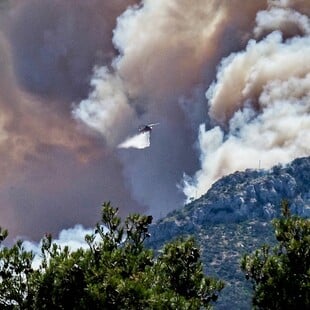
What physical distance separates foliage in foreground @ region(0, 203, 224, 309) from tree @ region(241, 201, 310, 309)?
1257 cm

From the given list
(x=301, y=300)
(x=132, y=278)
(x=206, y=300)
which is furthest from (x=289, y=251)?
(x=132, y=278)

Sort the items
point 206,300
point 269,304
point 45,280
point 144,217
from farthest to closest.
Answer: point 206,300 → point 269,304 → point 144,217 → point 45,280

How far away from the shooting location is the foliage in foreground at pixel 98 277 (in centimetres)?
7281

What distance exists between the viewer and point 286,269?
288 ft

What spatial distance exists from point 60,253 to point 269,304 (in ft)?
98.2

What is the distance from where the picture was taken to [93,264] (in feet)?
255

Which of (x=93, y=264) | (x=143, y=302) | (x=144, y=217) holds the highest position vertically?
(x=144, y=217)

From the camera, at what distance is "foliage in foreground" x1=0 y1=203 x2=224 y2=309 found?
7281cm

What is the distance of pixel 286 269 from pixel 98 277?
26584mm

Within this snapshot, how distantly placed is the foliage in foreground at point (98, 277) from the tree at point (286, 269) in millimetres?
12572

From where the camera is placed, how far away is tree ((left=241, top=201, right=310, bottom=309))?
86.2 m

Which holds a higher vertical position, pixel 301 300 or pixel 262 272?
pixel 262 272

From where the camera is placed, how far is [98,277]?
247 ft

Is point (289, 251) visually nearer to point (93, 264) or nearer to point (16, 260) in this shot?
point (93, 264)
